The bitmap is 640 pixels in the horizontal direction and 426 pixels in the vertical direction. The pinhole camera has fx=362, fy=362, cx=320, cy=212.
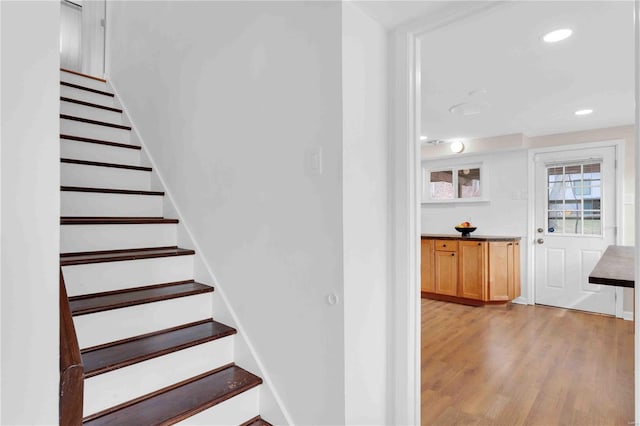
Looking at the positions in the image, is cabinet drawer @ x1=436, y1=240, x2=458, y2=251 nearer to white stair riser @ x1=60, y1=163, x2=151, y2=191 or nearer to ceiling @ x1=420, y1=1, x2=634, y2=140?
ceiling @ x1=420, y1=1, x2=634, y2=140

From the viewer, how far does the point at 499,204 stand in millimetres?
5039

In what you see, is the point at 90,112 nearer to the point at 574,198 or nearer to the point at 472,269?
the point at 472,269

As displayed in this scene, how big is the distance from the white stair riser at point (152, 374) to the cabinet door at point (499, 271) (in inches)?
147

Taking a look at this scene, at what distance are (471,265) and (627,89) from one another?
2460 millimetres

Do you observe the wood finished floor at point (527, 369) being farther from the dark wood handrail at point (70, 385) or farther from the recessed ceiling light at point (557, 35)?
the recessed ceiling light at point (557, 35)

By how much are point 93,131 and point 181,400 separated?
7.10ft

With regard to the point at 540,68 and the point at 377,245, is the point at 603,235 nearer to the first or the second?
the point at 540,68

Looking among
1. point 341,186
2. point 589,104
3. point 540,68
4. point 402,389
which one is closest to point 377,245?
point 341,186

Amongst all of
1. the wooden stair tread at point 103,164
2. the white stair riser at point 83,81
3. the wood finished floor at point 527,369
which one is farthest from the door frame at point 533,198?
the white stair riser at point 83,81

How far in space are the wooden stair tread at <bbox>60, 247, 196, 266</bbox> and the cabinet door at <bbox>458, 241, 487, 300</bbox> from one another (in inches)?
144

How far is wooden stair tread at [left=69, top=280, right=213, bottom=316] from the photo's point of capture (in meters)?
1.69

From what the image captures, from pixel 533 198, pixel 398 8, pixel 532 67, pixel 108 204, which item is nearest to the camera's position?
pixel 398 8

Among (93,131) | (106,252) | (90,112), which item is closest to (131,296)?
(106,252)

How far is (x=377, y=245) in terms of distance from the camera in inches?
66.6
